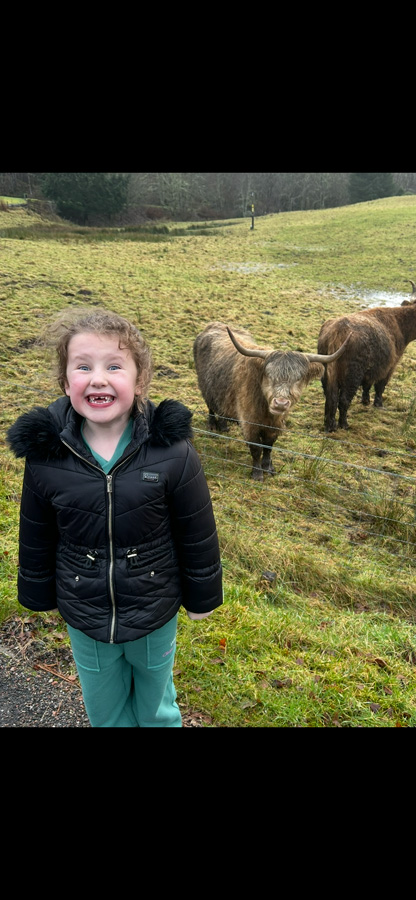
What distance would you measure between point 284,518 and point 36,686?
3.14 meters

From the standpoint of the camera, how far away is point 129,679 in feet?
7.11

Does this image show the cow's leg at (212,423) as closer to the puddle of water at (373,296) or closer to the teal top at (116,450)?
the teal top at (116,450)

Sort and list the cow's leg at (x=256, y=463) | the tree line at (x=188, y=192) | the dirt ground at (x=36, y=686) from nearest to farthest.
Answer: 1. the dirt ground at (x=36, y=686)
2. the cow's leg at (x=256, y=463)
3. the tree line at (x=188, y=192)

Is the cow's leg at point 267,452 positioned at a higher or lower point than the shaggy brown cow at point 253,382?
lower

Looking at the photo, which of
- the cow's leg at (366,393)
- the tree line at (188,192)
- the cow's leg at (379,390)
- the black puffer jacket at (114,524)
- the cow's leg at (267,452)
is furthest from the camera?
the tree line at (188,192)

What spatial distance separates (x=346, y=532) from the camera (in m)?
4.98

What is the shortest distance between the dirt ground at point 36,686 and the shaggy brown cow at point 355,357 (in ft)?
19.1

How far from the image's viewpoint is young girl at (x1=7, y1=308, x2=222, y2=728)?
1.67 metres

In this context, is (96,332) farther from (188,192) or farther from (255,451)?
(188,192)

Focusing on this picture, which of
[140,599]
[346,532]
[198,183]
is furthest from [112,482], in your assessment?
[198,183]

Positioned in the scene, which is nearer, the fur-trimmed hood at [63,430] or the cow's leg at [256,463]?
the fur-trimmed hood at [63,430]

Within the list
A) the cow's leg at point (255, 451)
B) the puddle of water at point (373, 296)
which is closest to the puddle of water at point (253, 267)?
the puddle of water at point (373, 296)

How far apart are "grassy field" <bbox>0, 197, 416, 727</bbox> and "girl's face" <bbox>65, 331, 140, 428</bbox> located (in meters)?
0.26

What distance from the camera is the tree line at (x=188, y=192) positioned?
89.1 feet
